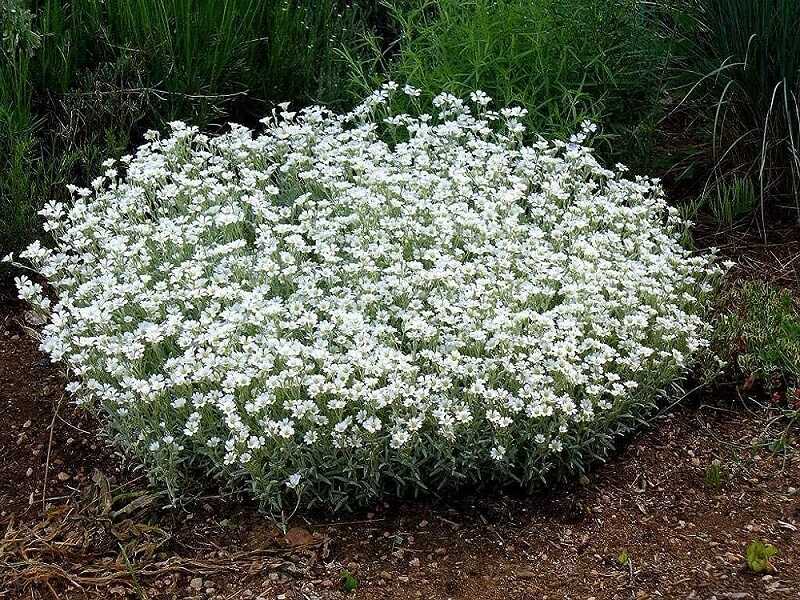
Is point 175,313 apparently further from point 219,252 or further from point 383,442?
point 383,442

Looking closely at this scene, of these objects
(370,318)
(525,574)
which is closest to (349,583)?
(525,574)

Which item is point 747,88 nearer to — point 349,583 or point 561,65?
point 561,65

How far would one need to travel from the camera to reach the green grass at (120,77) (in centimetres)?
459

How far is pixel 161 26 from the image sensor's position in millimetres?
5000

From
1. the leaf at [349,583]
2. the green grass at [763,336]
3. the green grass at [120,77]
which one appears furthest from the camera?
the green grass at [120,77]

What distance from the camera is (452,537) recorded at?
3.16 meters

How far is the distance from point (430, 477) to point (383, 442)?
24 cm

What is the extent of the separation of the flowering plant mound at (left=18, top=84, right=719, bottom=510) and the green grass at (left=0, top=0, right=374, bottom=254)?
1.95 ft

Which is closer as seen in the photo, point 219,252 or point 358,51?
point 219,252

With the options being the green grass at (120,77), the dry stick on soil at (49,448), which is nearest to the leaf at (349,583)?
the dry stick on soil at (49,448)

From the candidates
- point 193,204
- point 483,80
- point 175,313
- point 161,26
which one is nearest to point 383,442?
point 175,313

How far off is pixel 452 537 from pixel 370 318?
2.46ft

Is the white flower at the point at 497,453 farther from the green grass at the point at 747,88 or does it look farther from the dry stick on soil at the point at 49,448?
the green grass at the point at 747,88

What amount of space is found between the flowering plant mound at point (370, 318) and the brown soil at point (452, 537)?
0.13 meters
